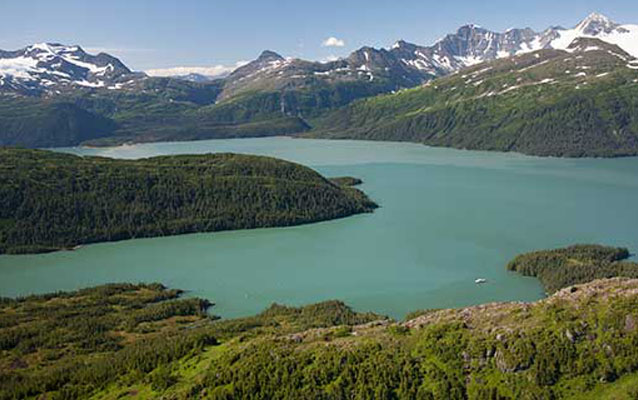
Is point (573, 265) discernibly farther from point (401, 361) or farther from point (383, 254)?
point (401, 361)

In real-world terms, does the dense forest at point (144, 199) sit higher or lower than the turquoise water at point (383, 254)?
higher

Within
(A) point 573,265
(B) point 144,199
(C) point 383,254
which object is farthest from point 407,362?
(B) point 144,199

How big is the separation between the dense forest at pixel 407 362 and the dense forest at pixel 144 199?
54898 mm

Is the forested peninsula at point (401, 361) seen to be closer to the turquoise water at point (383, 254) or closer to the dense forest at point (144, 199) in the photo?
the turquoise water at point (383, 254)

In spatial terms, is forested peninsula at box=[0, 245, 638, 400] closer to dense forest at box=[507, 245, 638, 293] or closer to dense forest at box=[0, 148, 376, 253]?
dense forest at box=[507, 245, 638, 293]

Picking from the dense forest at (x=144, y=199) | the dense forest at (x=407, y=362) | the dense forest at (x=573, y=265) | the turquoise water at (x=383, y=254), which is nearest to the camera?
the dense forest at (x=407, y=362)

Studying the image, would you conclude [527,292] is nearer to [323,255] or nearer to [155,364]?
[323,255]

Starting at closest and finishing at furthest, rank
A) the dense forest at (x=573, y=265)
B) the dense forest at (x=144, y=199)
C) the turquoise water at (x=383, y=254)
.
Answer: the dense forest at (x=573, y=265), the turquoise water at (x=383, y=254), the dense forest at (x=144, y=199)

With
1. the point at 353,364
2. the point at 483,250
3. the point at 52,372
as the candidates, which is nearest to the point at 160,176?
the point at 483,250

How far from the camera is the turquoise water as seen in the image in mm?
73688

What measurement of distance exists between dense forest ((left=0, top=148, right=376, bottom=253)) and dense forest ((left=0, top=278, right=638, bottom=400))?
180 feet

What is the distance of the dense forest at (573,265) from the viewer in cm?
7169

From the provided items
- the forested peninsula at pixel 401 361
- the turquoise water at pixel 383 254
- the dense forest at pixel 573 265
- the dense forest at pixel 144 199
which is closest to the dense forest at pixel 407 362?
the forested peninsula at pixel 401 361

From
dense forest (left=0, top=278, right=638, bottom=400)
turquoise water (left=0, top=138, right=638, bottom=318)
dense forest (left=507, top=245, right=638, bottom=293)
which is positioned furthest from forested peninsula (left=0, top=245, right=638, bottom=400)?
dense forest (left=507, top=245, right=638, bottom=293)
